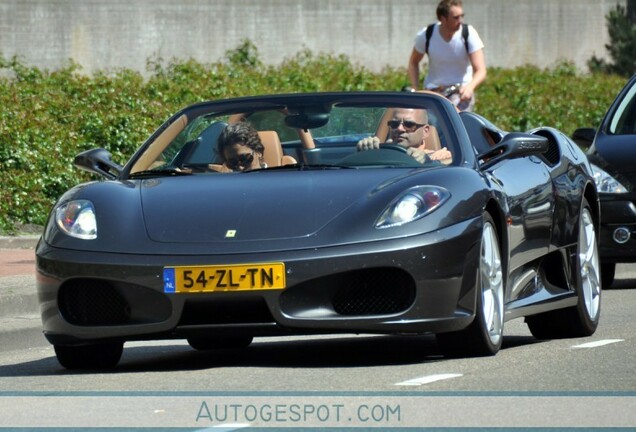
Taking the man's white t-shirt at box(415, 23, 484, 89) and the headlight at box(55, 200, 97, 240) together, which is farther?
the man's white t-shirt at box(415, 23, 484, 89)

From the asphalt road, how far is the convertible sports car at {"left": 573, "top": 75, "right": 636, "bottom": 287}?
4023 mm

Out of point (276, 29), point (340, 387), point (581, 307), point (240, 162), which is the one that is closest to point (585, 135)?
point (581, 307)

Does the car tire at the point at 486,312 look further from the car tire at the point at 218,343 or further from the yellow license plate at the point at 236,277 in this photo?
the car tire at the point at 218,343

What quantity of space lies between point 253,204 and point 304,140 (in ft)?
3.44

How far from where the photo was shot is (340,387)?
7152 mm

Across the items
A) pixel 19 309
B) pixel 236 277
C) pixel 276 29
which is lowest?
pixel 276 29

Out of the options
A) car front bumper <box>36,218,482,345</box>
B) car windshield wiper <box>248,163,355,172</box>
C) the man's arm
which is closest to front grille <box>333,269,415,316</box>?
car front bumper <box>36,218,482,345</box>

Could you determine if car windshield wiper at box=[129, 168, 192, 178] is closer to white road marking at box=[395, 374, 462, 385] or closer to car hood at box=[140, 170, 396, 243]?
car hood at box=[140, 170, 396, 243]

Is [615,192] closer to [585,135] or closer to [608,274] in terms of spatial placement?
[608,274]

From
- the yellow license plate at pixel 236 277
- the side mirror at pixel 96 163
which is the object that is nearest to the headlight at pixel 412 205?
the yellow license plate at pixel 236 277

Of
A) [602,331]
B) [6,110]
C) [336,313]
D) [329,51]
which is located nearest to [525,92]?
[329,51]

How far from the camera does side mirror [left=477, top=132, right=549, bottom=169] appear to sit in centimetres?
877

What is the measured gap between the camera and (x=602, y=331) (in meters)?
9.98

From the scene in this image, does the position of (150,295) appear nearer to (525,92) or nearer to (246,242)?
(246,242)
